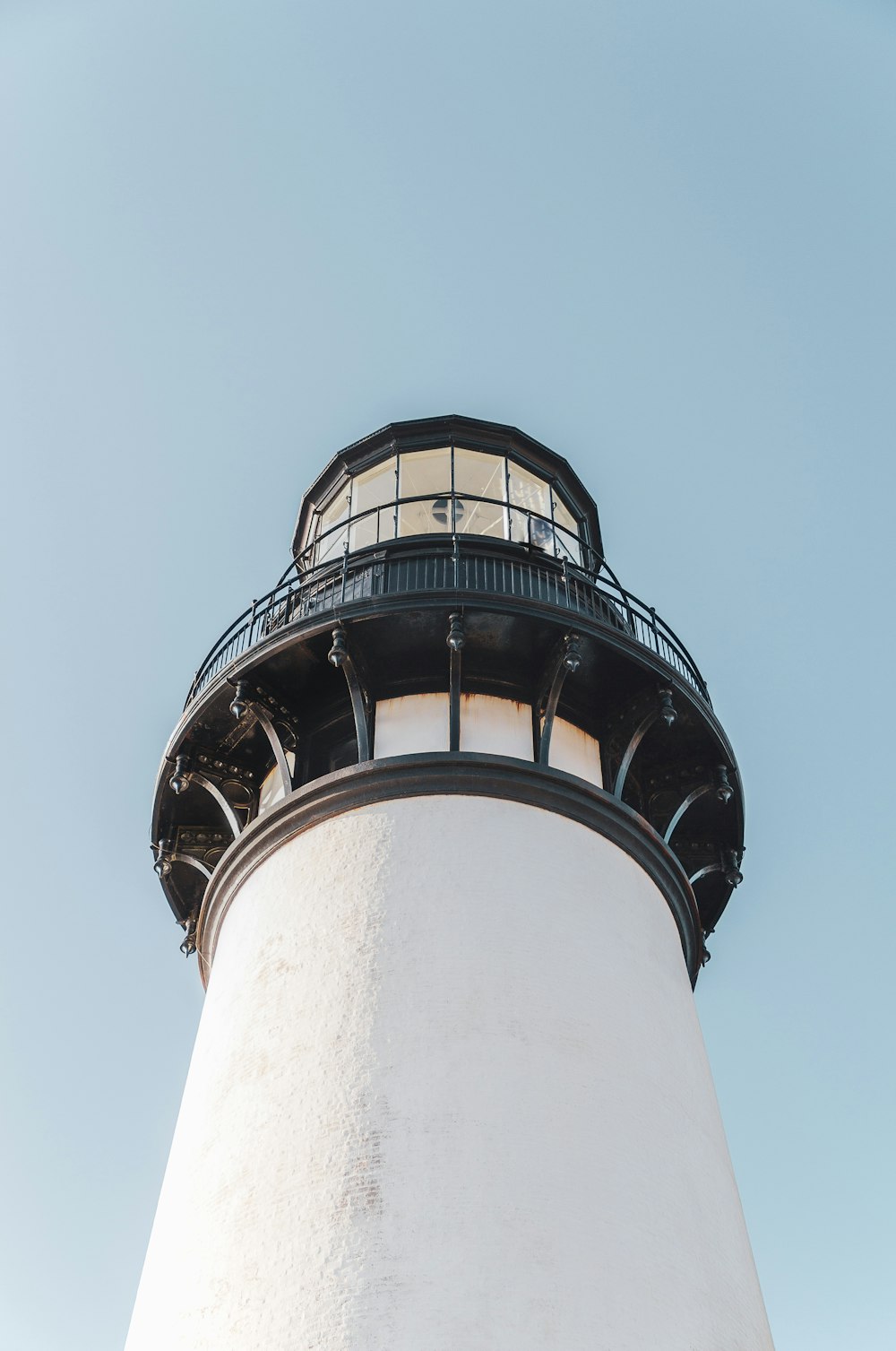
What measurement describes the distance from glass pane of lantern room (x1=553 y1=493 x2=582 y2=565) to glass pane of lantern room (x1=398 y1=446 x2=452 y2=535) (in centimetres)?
183

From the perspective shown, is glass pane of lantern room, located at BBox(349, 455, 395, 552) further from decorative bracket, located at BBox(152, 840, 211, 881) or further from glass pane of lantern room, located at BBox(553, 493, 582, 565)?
decorative bracket, located at BBox(152, 840, 211, 881)

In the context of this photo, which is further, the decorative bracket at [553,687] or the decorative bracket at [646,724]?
the decorative bracket at [646,724]

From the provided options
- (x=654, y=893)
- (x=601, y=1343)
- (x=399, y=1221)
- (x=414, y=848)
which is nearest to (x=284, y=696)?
(x=414, y=848)

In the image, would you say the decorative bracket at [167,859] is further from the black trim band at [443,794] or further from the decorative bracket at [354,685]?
the decorative bracket at [354,685]

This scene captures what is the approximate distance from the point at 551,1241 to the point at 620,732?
296 inches

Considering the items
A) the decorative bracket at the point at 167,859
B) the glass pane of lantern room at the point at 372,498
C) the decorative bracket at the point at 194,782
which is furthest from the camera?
the glass pane of lantern room at the point at 372,498

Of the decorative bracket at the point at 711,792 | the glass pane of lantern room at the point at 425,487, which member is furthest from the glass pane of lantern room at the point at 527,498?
the decorative bracket at the point at 711,792

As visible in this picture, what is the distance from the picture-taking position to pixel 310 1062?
11.8 m

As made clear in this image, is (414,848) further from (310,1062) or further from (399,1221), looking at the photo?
(399,1221)

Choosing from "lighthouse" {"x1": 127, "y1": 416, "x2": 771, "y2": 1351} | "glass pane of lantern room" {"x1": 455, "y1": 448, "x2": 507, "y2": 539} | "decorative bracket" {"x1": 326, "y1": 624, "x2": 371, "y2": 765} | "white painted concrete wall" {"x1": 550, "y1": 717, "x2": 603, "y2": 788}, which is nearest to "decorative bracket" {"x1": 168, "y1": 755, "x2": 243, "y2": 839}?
"lighthouse" {"x1": 127, "y1": 416, "x2": 771, "y2": 1351}

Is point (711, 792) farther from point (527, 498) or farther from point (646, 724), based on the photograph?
point (527, 498)

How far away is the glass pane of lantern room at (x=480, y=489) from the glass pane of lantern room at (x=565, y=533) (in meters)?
0.95

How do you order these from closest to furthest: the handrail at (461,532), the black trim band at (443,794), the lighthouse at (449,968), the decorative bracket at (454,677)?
the lighthouse at (449,968) < the black trim band at (443,794) < the decorative bracket at (454,677) < the handrail at (461,532)

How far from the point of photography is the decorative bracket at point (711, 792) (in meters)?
16.4
